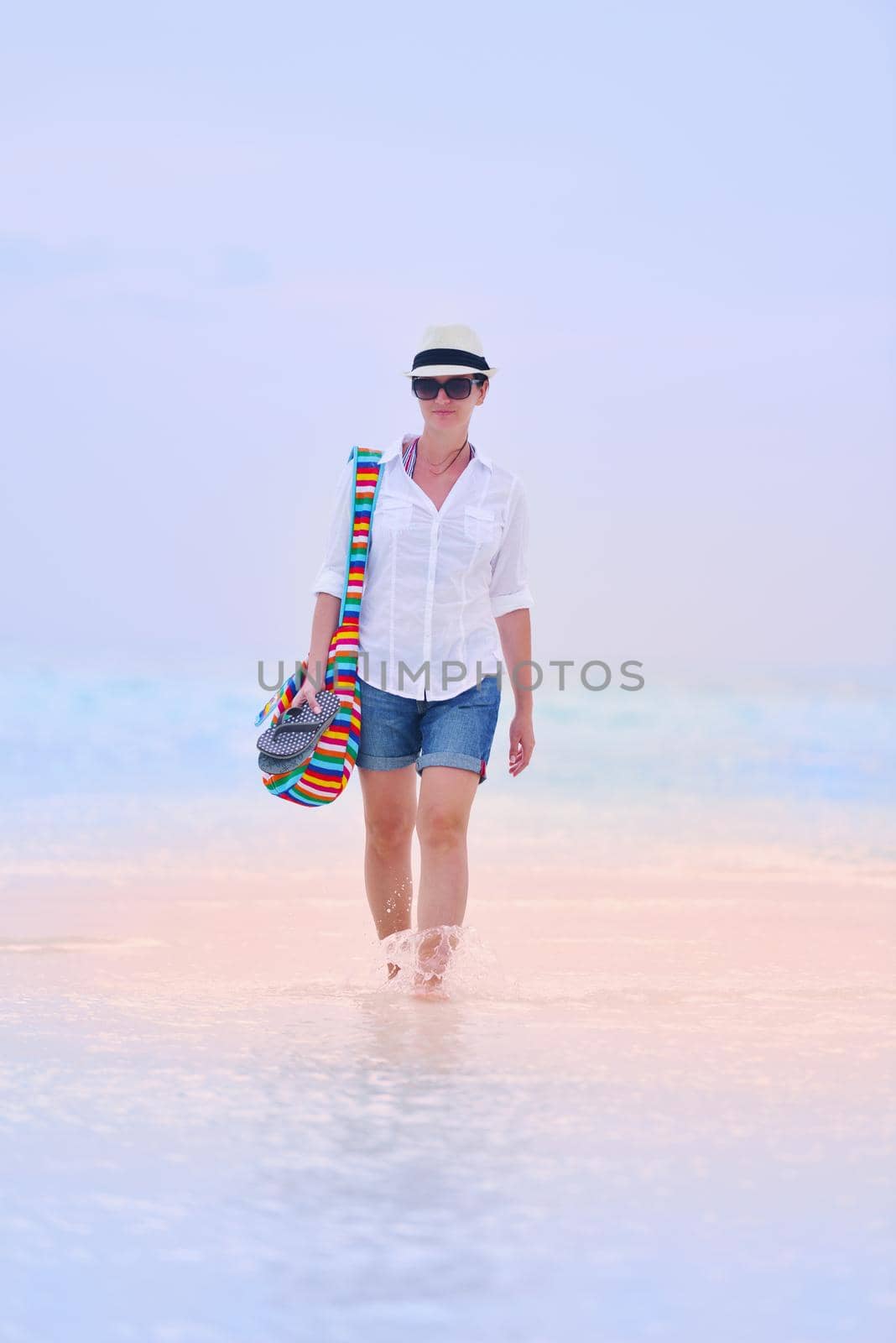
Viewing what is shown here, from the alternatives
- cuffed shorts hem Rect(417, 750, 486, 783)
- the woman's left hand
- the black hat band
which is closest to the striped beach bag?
cuffed shorts hem Rect(417, 750, 486, 783)

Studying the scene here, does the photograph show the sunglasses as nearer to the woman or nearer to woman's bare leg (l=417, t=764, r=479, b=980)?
the woman

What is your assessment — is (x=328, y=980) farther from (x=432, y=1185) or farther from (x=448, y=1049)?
(x=432, y=1185)

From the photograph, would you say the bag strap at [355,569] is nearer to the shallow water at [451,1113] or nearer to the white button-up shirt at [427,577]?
the white button-up shirt at [427,577]

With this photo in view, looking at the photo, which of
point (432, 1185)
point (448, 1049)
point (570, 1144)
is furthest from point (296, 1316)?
point (448, 1049)

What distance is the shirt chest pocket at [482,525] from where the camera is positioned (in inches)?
156

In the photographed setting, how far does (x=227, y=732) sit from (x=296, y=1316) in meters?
13.4

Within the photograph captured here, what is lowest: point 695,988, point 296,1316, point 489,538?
point 296,1316

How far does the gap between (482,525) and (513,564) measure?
0.19m

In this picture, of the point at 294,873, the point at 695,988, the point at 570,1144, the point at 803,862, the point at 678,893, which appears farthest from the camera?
the point at 803,862

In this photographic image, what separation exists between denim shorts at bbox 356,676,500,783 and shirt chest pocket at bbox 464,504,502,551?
1.21ft

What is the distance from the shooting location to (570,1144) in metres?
2.53

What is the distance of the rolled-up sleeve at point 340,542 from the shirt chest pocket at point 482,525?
0.33 meters

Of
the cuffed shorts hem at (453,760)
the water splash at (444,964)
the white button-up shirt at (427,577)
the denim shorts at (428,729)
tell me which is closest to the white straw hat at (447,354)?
the white button-up shirt at (427,577)

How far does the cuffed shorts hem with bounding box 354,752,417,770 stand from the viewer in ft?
13.3
